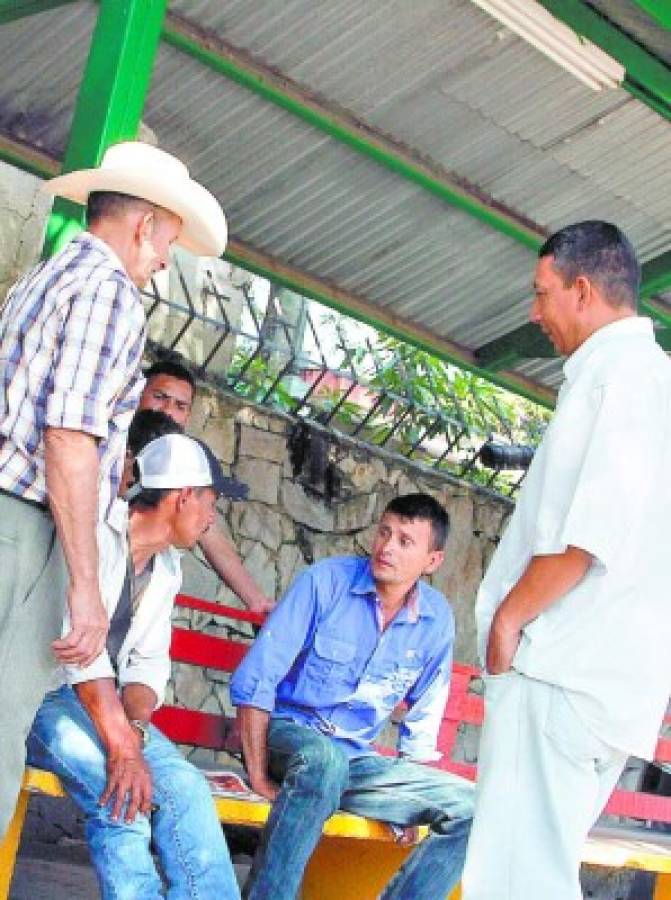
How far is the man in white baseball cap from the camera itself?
3.36 metres

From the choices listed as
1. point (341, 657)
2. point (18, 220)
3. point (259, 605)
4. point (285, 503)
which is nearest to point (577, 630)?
point (341, 657)

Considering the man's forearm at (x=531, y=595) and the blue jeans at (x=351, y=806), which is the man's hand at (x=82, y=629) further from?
the blue jeans at (x=351, y=806)

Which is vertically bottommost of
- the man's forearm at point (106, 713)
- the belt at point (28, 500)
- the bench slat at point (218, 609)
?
the man's forearm at point (106, 713)

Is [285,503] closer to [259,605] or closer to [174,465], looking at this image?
[259,605]

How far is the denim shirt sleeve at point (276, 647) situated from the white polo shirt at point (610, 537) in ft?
3.87

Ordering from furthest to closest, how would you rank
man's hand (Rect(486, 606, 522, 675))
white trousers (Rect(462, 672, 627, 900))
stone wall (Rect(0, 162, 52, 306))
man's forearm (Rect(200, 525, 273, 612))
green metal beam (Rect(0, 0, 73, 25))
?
stone wall (Rect(0, 162, 52, 306)) < man's forearm (Rect(200, 525, 273, 612)) < green metal beam (Rect(0, 0, 73, 25)) < man's hand (Rect(486, 606, 522, 675)) < white trousers (Rect(462, 672, 627, 900))

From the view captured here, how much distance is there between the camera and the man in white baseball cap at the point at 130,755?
3363 millimetres

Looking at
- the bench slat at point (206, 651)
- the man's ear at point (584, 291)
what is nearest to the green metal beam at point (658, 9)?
the man's ear at point (584, 291)

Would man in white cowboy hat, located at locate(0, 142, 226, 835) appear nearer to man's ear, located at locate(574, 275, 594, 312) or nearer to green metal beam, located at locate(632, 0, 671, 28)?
man's ear, located at locate(574, 275, 594, 312)

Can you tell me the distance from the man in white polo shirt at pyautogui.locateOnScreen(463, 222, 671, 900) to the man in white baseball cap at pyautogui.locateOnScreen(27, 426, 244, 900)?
2.29 ft

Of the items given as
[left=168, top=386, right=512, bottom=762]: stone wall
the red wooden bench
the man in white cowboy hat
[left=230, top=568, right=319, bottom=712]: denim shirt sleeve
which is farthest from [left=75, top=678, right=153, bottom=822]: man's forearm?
[left=168, top=386, right=512, bottom=762]: stone wall

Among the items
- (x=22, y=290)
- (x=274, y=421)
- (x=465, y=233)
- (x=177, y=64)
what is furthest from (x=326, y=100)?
(x=22, y=290)

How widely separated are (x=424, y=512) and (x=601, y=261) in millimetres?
1500

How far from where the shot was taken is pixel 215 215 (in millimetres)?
3715
